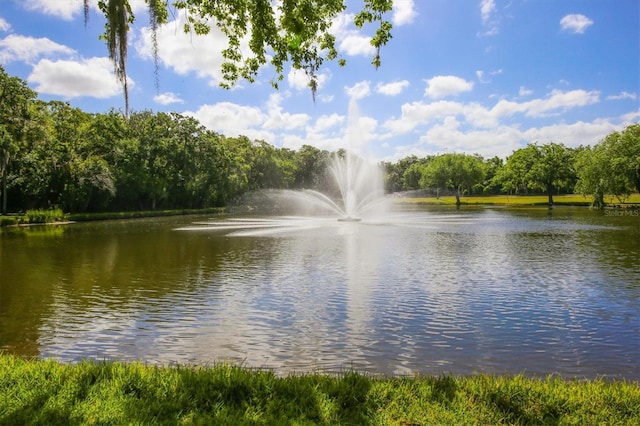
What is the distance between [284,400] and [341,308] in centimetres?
668

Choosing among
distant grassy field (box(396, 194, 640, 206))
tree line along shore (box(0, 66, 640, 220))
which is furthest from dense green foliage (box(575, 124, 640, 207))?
distant grassy field (box(396, 194, 640, 206))

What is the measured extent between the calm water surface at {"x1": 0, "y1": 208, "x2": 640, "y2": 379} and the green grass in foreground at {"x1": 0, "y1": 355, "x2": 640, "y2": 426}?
2092 millimetres

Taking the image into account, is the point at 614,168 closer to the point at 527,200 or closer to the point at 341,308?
the point at 527,200

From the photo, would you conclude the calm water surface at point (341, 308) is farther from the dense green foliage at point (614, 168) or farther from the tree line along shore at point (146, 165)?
the dense green foliage at point (614, 168)

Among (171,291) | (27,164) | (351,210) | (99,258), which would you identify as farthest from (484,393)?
(27,164)

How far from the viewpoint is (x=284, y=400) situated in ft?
18.4

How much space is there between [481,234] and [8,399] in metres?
30.4

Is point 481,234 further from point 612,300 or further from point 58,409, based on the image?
point 58,409

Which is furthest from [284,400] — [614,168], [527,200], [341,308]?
[527,200]

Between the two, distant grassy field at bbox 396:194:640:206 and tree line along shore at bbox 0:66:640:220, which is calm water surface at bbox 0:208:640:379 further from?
distant grassy field at bbox 396:194:640:206

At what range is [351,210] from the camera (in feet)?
178

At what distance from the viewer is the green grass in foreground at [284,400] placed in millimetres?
5117

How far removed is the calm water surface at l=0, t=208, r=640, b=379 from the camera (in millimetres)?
8688

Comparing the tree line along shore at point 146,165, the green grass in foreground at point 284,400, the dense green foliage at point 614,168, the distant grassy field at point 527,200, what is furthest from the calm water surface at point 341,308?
the distant grassy field at point 527,200
